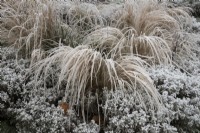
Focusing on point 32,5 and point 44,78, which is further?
point 32,5

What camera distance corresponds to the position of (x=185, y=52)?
13.0 ft

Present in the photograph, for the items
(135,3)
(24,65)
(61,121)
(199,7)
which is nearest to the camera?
(61,121)

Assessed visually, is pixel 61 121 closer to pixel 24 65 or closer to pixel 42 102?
pixel 42 102

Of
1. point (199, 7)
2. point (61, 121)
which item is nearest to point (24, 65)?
point (61, 121)

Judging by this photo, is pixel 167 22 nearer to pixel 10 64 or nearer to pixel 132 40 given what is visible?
pixel 132 40

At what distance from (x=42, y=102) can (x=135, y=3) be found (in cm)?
192

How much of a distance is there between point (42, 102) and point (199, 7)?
391 cm

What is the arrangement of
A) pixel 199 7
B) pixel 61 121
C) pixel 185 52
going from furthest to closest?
pixel 199 7
pixel 185 52
pixel 61 121

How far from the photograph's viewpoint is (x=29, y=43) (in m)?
3.57

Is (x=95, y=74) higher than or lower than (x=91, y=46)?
lower

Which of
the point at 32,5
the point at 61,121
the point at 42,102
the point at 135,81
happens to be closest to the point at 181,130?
the point at 135,81

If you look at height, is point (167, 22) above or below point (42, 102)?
above

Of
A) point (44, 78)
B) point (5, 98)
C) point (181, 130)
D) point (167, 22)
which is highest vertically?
point (167, 22)

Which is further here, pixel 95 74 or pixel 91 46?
pixel 91 46
